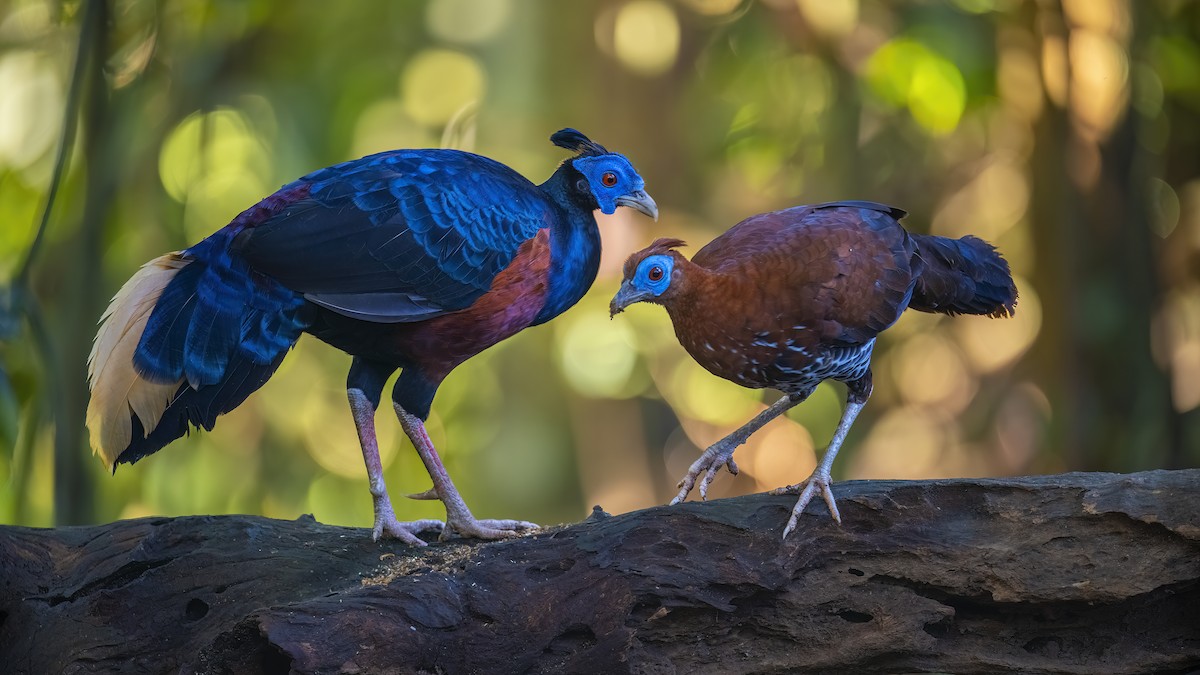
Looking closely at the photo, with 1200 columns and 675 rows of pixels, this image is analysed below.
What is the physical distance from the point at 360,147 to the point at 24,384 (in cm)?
248

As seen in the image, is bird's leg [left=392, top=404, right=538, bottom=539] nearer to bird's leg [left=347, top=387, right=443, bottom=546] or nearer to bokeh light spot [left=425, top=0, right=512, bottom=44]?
bird's leg [left=347, top=387, right=443, bottom=546]

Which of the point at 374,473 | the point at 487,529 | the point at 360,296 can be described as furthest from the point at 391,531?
the point at 360,296

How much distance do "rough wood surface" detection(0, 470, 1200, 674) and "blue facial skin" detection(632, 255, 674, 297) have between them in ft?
2.09

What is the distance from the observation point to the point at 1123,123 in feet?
20.0

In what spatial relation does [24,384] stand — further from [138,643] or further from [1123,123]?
[1123,123]

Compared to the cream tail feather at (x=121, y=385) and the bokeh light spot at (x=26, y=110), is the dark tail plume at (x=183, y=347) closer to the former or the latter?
the cream tail feather at (x=121, y=385)

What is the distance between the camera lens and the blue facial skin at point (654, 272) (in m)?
3.43

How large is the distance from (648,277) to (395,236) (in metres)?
0.78

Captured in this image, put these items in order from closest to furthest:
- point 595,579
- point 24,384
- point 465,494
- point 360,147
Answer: point 595,579
point 24,384
point 360,147
point 465,494

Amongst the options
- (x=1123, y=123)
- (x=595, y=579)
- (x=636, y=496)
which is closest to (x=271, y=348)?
(x=595, y=579)

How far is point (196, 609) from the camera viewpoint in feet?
11.1

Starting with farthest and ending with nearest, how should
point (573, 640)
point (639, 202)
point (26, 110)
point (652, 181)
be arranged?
point (652, 181) < point (26, 110) < point (639, 202) < point (573, 640)

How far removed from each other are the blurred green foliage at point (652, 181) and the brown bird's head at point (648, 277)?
2.99 metres

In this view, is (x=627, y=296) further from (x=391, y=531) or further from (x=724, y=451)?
(x=391, y=531)
